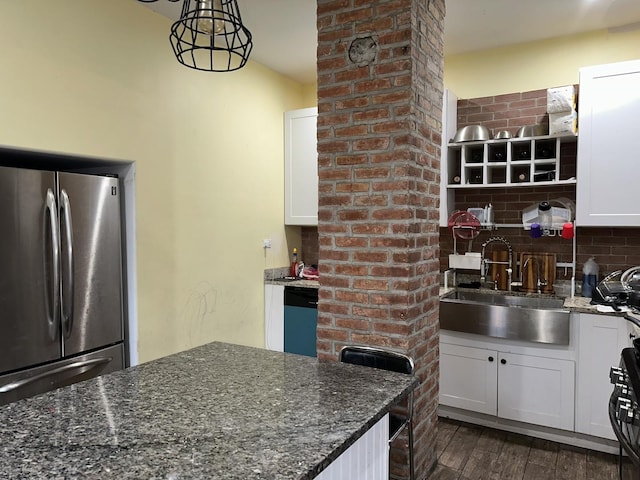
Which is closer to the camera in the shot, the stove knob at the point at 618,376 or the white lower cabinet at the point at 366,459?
the white lower cabinet at the point at 366,459

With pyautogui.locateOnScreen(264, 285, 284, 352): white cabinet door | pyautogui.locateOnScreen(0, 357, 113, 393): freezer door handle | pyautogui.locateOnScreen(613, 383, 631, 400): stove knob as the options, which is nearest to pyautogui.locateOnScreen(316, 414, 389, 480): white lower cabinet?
pyautogui.locateOnScreen(613, 383, 631, 400): stove knob

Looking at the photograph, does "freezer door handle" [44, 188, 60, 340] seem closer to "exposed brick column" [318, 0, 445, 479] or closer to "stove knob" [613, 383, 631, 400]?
"exposed brick column" [318, 0, 445, 479]

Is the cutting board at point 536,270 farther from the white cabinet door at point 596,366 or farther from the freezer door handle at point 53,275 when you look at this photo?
the freezer door handle at point 53,275

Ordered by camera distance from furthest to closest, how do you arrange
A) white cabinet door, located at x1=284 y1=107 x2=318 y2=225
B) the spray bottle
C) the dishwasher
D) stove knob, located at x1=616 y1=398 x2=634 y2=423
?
1. the spray bottle
2. white cabinet door, located at x1=284 y1=107 x2=318 y2=225
3. the dishwasher
4. stove knob, located at x1=616 y1=398 x2=634 y2=423

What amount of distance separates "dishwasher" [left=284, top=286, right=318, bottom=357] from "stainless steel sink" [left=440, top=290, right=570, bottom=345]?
1.10m

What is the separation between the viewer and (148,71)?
2.95 meters

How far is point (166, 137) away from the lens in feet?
10.2

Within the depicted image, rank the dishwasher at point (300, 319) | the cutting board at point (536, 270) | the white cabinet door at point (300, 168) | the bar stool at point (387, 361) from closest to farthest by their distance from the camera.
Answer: the bar stool at point (387, 361) → the cutting board at point (536, 270) → the dishwasher at point (300, 319) → the white cabinet door at point (300, 168)

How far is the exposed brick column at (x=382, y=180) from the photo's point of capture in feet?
7.22

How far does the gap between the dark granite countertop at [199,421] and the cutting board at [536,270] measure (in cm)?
226

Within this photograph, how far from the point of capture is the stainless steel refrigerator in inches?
87.7

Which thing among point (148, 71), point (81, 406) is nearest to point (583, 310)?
point (81, 406)

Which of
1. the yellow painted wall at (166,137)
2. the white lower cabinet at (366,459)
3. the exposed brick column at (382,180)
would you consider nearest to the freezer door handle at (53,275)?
the yellow painted wall at (166,137)

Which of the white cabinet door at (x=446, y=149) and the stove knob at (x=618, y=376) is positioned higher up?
the white cabinet door at (x=446, y=149)
